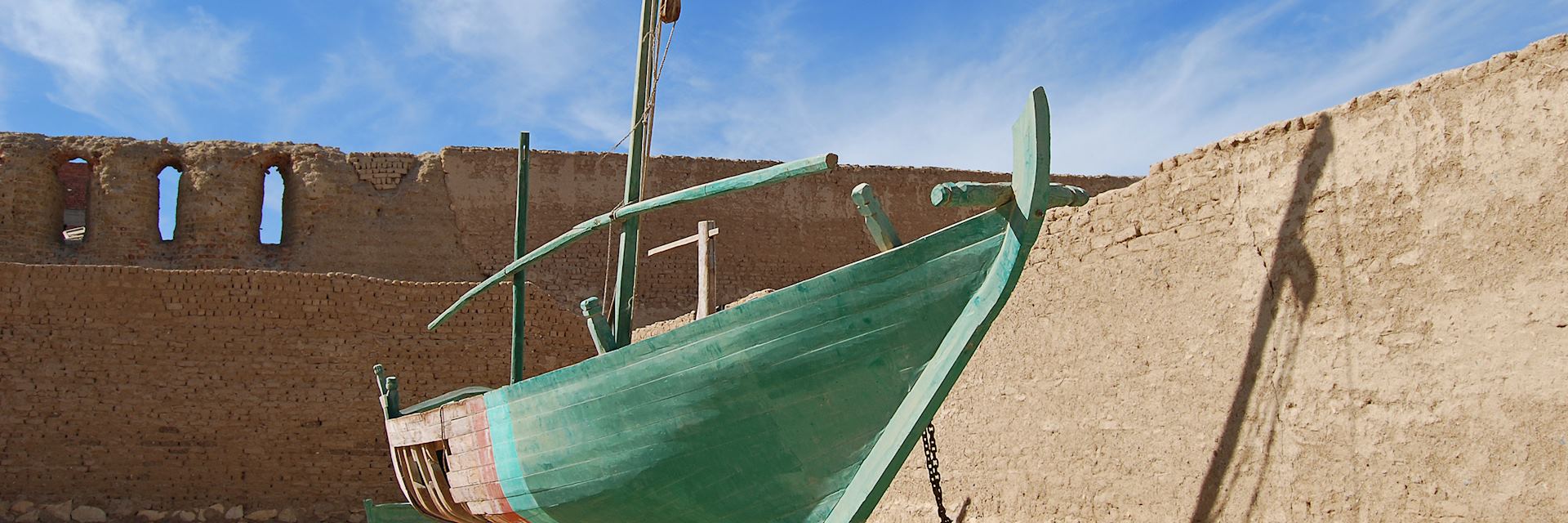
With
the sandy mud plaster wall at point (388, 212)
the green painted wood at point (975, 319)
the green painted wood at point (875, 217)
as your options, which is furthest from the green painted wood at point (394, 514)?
the sandy mud plaster wall at point (388, 212)

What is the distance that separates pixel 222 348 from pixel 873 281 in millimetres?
8065

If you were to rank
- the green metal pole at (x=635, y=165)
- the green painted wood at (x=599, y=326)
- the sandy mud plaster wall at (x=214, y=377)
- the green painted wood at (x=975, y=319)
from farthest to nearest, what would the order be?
the sandy mud plaster wall at (x=214, y=377), the green metal pole at (x=635, y=165), the green painted wood at (x=599, y=326), the green painted wood at (x=975, y=319)

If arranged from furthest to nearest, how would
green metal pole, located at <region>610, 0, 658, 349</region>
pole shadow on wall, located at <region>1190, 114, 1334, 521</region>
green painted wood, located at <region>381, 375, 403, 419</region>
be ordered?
green painted wood, located at <region>381, 375, 403, 419</region> < green metal pole, located at <region>610, 0, 658, 349</region> < pole shadow on wall, located at <region>1190, 114, 1334, 521</region>

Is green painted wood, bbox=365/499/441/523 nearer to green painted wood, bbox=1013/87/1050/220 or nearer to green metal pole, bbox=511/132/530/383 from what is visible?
green metal pole, bbox=511/132/530/383

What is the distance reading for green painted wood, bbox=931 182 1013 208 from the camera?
3742mm

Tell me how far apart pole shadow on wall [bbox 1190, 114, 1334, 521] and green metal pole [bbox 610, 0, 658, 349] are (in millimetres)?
2845

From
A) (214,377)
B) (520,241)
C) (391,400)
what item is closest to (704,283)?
(520,241)

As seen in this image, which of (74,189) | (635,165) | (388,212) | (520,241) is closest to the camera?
(635,165)

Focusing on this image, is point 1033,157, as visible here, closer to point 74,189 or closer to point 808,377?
point 808,377

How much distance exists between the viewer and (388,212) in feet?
51.3

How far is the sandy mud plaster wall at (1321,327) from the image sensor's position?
3.49 m

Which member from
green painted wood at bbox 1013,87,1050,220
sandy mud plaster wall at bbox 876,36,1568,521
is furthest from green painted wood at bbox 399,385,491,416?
green painted wood at bbox 1013,87,1050,220

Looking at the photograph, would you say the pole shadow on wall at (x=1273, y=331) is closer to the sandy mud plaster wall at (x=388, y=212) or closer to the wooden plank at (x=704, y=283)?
the wooden plank at (x=704, y=283)

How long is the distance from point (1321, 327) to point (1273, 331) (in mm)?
173
